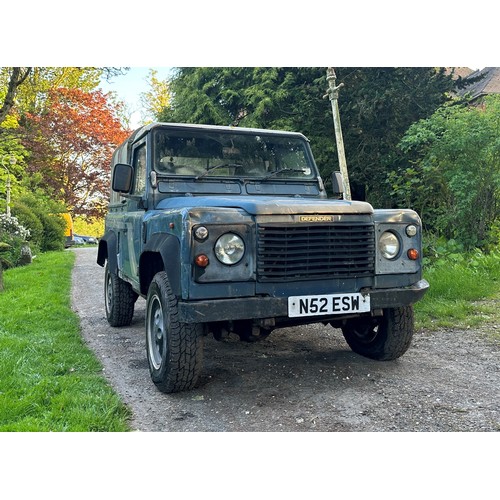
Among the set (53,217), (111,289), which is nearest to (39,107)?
(53,217)

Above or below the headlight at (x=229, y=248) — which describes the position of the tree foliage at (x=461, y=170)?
above

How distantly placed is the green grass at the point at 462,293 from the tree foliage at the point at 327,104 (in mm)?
3916

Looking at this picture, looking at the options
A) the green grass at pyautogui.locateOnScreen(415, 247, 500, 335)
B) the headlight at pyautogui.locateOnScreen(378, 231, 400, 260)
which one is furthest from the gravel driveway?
the headlight at pyautogui.locateOnScreen(378, 231, 400, 260)

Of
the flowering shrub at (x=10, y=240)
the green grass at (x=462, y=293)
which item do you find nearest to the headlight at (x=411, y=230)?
the green grass at (x=462, y=293)

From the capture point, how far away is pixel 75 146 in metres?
19.2

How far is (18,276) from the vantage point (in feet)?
34.2

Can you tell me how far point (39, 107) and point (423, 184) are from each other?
11.7 m

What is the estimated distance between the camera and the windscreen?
4531 millimetres

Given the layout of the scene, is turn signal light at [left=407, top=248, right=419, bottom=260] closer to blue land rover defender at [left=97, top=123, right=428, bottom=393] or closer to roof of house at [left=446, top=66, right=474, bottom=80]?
blue land rover defender at [left=97, top=123, right=428, bottom=393]

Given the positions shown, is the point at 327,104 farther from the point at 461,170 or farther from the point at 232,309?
the point at 232,309

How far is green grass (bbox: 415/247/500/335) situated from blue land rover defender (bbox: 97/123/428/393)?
1.89m

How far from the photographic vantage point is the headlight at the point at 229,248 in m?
3.30

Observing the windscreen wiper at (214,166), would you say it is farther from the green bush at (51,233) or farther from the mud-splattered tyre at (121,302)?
the green bush at (51,233)

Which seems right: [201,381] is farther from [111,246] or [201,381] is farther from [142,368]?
[111,246]
